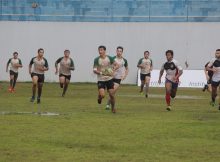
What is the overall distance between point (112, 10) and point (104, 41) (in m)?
2.37

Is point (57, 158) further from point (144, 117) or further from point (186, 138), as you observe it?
point (144, 117)

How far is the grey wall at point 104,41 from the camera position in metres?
53.9

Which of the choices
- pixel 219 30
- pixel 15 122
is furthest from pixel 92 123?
pixel 219 30

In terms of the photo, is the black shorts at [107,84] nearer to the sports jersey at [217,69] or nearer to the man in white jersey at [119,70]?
the man in white jersey at [119,70]

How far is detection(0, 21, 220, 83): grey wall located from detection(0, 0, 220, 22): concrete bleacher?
0.53m

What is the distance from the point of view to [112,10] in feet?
182

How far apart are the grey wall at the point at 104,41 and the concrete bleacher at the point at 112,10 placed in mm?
529

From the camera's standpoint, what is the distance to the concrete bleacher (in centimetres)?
5422

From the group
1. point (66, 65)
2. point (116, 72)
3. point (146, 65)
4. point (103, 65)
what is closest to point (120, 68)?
point (116, 72)

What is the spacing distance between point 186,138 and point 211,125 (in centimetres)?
316

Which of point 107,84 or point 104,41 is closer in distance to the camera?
point 107,84

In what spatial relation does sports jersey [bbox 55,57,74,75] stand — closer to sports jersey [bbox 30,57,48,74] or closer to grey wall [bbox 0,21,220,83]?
sports jersey [bbox 30,57,48,74]

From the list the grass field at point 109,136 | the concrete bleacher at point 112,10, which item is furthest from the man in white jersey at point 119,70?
the concrete bleacher at point 112,10

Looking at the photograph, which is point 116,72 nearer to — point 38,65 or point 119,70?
point 119,70
